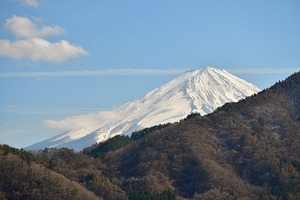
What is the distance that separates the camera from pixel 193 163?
112m

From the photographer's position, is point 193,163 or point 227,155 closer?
point 193,163

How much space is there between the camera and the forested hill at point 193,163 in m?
94.3

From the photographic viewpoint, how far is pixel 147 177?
4173 inches

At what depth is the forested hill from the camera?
9431 cm

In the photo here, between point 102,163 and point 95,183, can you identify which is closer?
point 95,183

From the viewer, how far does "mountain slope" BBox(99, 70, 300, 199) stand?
341 feet

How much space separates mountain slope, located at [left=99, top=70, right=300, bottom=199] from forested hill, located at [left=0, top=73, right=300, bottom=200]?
0.38ft

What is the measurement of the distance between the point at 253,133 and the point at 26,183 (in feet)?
139

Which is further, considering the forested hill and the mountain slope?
the mountain slope

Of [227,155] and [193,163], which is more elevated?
[227,155]

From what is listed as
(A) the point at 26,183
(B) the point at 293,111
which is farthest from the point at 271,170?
(A) the point at 26,183

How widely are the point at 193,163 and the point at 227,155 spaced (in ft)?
20.2

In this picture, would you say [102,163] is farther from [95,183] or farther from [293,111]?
[293,111]

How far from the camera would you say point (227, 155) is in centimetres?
11506
